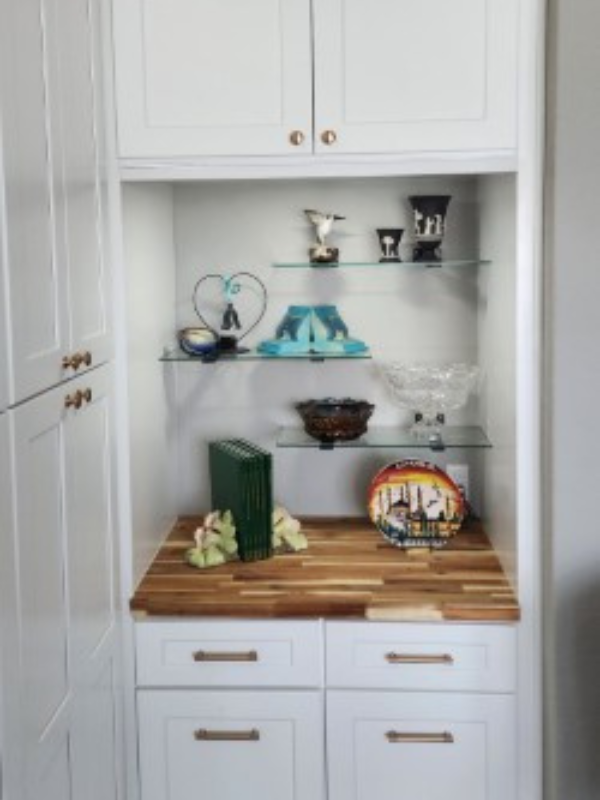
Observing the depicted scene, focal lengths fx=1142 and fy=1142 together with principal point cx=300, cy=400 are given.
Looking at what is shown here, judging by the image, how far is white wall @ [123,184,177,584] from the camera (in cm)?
262

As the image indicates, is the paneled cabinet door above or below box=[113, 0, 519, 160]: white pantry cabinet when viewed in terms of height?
below

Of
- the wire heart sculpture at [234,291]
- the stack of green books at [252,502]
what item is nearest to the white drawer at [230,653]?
the stack of green books at [252,502]

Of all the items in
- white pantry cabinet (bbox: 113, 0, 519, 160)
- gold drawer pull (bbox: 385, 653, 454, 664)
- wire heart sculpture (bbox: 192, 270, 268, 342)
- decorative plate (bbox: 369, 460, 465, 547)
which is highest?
white pantry cabinet (bbox: 113, 0, 519, 160)

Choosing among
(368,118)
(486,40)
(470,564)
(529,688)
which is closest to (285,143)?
(368,118)

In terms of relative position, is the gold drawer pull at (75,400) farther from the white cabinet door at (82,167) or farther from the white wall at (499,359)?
the white wall at (499,359)

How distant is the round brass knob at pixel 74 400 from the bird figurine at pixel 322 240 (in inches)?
35.7

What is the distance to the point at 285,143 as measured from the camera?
98.3 inches

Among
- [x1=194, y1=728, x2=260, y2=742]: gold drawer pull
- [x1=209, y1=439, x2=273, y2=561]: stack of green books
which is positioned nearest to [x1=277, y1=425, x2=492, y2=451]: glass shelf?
[x1=209, y1=439, x2=273, y2=561]: stack of green books

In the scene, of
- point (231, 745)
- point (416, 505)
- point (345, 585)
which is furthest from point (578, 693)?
point (231, 745)

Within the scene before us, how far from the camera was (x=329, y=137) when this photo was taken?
2.49 metres

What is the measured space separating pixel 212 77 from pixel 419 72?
45cm

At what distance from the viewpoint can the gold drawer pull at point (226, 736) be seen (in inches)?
101

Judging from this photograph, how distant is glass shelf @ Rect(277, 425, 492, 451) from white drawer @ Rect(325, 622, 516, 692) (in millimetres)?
554

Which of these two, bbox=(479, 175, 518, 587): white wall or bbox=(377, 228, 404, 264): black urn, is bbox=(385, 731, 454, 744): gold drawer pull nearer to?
bbox=(479, 175, 518, 587): white wall
